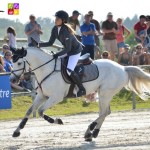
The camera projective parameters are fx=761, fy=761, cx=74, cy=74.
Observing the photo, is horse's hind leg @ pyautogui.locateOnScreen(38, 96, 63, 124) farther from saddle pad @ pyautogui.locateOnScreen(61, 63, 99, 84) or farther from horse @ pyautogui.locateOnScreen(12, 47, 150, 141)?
saddle pad @ pyautogui.locateOnScreen(61, 63, 99, 84)

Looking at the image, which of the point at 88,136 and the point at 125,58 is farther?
the point at 125,58

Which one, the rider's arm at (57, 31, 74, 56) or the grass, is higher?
the rider's arm at (57, 31, 74, 56)

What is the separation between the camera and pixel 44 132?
1747 cm

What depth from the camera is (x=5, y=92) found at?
21.2 metres

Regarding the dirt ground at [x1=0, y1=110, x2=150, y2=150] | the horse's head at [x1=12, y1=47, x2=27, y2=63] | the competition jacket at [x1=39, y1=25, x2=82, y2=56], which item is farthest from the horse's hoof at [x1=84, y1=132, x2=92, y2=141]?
Result: the horse's head at [x1=12, y1=47, x2=27, y2=63]

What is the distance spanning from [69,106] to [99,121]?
8171 millimetres

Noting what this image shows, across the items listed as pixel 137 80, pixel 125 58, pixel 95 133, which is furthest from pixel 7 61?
pixel 95 133

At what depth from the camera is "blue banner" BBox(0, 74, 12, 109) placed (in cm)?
2097

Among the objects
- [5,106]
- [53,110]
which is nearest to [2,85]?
[5,106]

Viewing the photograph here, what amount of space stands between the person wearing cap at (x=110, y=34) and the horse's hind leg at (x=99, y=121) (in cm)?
885

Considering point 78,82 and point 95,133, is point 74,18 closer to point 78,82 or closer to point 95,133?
point 78,82

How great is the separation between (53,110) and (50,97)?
8.00m

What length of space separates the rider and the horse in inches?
7.9

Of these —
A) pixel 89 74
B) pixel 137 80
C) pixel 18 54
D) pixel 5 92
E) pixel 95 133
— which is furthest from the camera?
pixel 5 92
